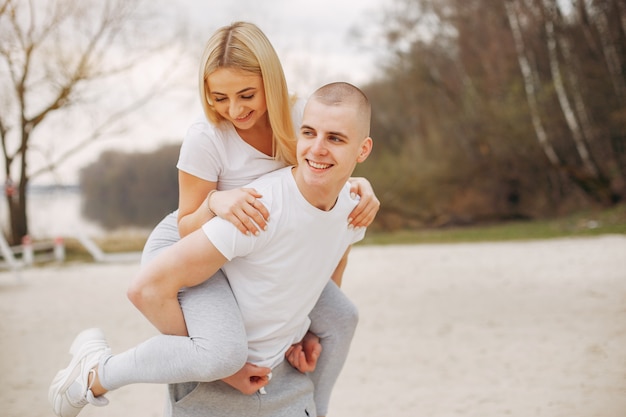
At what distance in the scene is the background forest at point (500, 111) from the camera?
1530 cm

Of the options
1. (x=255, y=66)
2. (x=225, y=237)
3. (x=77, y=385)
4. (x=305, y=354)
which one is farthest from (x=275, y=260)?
(x=77, y=385)

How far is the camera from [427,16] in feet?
64.3

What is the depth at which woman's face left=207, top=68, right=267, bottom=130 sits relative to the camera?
2289 millimetres

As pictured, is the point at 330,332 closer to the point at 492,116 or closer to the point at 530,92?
the point at 530,92

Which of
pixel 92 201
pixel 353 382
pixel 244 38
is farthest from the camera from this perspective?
pixel 92 201

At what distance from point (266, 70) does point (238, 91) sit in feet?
0.41

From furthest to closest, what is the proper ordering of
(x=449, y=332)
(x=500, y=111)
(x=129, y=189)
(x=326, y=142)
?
(x=129, y=189), (x=500, y=111), (x=449, y=332), (x=326, y=142)

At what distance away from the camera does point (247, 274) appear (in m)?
2.28

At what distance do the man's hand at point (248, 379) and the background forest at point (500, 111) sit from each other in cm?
1372

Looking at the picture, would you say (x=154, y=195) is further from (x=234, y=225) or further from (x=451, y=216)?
(x=234, y=225)

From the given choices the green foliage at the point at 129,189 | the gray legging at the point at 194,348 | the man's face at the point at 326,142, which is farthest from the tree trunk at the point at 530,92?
the gray legging at the point at 194,348

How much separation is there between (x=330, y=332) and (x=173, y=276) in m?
0.78

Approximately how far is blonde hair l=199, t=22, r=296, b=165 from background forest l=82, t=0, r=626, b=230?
13472 mm

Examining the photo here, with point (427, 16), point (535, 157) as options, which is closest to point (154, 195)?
point (427, 16)
